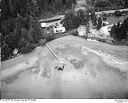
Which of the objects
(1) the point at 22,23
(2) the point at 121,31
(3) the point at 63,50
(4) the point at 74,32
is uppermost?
(1) the point at 22,23

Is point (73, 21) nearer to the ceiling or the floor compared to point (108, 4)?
nearer to the floor

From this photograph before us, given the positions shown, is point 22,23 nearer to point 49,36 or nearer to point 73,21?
point 49,36

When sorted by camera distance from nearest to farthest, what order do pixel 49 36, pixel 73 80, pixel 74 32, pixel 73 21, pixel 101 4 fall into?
pixel 73 80
pixel 49 36
pixel 74 32
pixel 73 21
pixel 101 4

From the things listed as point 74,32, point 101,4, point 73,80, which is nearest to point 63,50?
point 74,32

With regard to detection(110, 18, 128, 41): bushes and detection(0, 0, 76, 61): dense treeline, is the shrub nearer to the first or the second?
detection(0, 0, 76, 61): dense treeline

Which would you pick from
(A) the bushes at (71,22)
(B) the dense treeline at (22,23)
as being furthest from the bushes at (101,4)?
(A) the bushes at (71,22)

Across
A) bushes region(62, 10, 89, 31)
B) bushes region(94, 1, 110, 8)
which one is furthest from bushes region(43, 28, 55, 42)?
bushes region(94, 1, 110, 8)

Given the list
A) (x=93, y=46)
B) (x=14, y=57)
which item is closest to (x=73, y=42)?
(x=93, y=46)
